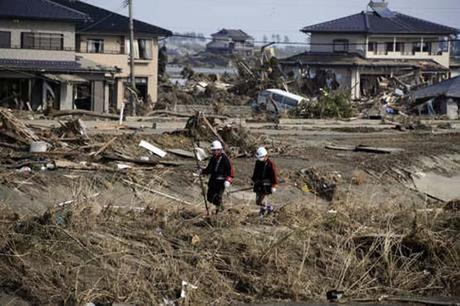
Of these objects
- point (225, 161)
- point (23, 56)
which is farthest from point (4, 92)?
point (225, 161)

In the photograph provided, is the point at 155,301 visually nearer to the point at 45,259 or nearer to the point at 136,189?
the point at 45,259

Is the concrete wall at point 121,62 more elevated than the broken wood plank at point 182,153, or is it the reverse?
the concrete wall at point 121,62

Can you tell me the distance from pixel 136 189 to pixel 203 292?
7.40m

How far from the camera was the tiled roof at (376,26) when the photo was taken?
2625 inches

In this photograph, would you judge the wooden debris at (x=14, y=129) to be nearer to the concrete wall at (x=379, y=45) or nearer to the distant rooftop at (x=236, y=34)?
the concrete wall at (x=379, y=45)

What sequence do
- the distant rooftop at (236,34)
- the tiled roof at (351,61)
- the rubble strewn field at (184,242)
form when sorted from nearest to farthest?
the rubble strewn field at (184,242) < the tiled roof at (351,61) < the distant rooftop at (236,34)

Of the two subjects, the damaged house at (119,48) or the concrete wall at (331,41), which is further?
the concrete wall at (331,41)

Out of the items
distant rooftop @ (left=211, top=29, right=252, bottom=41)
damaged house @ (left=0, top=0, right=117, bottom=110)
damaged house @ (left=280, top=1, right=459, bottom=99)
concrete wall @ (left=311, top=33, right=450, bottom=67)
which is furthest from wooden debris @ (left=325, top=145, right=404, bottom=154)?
distant rooftop @ (left=211, top=29, right=252, bottom=41)

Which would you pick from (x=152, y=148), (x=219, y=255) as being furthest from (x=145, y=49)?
(x=219, y=255)

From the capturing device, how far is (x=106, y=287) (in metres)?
11.7

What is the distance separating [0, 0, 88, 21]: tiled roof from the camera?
44438 mm

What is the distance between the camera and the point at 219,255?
1305cm

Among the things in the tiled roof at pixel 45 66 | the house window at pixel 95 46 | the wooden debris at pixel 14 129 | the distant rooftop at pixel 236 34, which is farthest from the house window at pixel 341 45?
the distant rooftop at pixel 236 34

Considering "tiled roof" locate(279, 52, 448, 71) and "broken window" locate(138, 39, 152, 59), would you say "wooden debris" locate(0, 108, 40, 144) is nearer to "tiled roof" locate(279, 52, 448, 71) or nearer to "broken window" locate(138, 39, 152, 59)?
"broken window" locate(138, 39, 152, 59)
